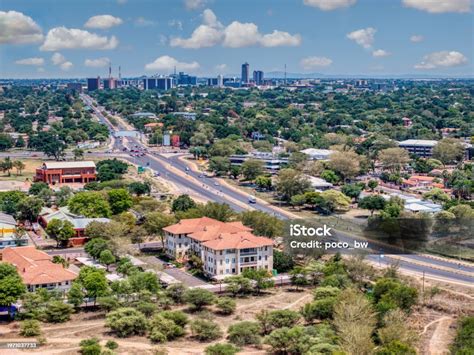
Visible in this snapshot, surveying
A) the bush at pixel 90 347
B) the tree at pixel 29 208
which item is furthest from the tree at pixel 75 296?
the tree at pixel 29 208

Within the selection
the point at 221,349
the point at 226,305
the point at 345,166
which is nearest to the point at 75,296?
the point at 226,305

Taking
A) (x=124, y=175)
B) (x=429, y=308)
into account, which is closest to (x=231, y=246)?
(x=429, y=308)

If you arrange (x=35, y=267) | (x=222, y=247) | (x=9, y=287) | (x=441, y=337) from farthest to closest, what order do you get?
(x=222, y=247) < (x=35, y=267) < (x=9, y=287) < (x=441, y=337)

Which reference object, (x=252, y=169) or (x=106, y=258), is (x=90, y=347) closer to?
(x=106, y=258)

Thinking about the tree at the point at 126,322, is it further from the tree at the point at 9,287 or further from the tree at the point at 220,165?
the tree at the point at 220,165

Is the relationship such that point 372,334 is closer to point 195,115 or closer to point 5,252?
point 5,252
